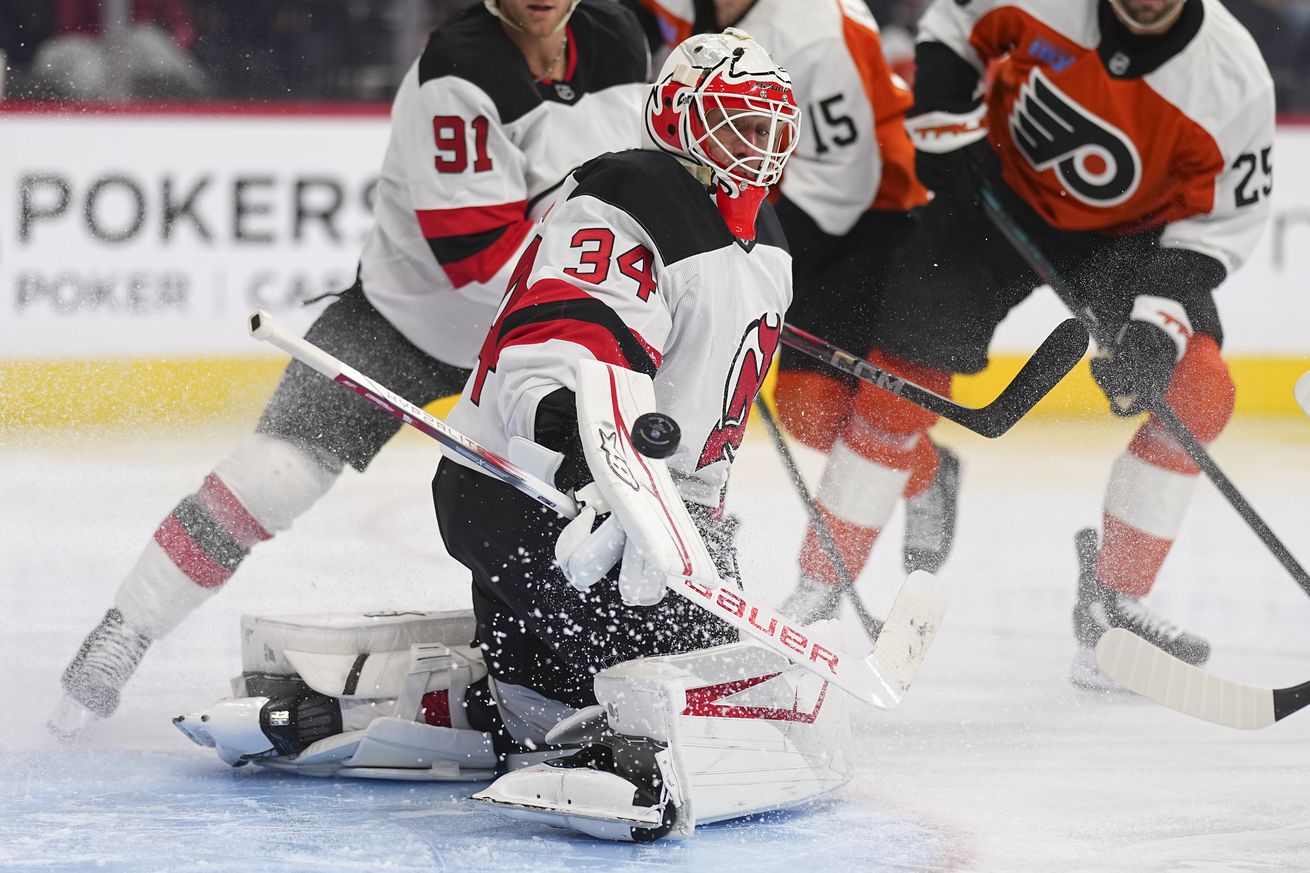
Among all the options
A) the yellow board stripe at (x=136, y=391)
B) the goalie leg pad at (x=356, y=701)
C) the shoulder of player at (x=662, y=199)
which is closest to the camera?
the shoulder of player at (x=662, y=199)

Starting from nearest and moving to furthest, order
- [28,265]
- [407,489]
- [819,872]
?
[819,872], [407,489], [28,265]

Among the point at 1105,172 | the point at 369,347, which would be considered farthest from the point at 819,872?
the point at 1105,172

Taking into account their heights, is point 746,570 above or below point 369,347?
below

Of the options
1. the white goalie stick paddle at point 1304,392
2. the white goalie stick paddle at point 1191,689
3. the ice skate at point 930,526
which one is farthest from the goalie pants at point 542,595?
the ice skate at point 930,526

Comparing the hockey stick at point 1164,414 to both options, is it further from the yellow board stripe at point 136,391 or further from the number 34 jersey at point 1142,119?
the yellow board stripe at point 136,391

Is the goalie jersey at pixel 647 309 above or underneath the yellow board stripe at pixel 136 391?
above

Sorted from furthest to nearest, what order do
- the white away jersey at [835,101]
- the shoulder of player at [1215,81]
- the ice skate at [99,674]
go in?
1. the white away jersey at [835,101]
2. the shoulder of player at [1215,81]
3. the ice skate at [99,674]

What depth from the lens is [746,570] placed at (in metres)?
3.53

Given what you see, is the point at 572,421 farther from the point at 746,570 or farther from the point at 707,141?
the point at 746,570

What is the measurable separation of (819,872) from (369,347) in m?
1.33

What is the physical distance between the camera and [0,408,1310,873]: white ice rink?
2.21 metres

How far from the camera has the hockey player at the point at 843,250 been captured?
3.39 m

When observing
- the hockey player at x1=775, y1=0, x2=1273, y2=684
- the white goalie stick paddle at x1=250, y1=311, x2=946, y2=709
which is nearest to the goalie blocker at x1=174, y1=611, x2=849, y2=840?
the white goalie stick paddle at x1=250, y1=311, x2=946, y2=709

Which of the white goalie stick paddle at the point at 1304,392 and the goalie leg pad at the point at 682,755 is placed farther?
the white goalie stick paddle at the point at 1304,392
